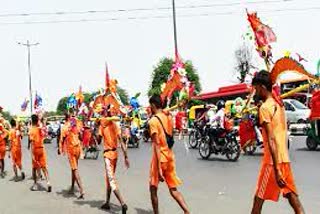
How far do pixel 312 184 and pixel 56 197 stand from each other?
5021 millimetres

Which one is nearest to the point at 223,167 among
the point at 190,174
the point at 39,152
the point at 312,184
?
the point at 190,174

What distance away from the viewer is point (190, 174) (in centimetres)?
1382

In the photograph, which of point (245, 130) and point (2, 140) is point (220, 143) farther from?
point (2, 140)

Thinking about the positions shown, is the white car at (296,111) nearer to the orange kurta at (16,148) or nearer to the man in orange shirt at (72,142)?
the orange kurta at (16,148)

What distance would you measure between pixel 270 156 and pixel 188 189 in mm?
5287

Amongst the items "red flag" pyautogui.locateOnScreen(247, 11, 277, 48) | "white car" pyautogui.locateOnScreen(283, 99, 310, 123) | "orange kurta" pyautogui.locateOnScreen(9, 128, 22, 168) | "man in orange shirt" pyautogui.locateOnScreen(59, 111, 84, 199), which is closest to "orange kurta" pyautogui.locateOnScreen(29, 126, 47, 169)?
"man in orange shirt" pyautogui.locateOnScreen(59, 111, 84, 199)

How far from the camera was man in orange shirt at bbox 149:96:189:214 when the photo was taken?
25.2 feet

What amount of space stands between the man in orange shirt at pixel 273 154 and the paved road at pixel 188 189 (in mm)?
2440

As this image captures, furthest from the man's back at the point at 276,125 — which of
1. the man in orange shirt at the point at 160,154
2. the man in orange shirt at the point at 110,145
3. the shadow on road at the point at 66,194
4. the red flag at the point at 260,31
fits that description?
the shadow on road at the point at 66,194

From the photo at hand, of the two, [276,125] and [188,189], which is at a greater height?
[276,125]

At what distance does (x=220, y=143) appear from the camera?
17406mm

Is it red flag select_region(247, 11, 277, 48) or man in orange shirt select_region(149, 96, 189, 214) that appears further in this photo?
man in orange shirt select_region(149, 96, 189, 214)

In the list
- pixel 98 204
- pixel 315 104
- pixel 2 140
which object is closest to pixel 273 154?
pixel 315 104

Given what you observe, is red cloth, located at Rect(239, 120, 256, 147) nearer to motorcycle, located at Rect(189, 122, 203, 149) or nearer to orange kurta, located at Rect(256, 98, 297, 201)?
orange kurta, located at Rect(256, 98, 297, 201)
